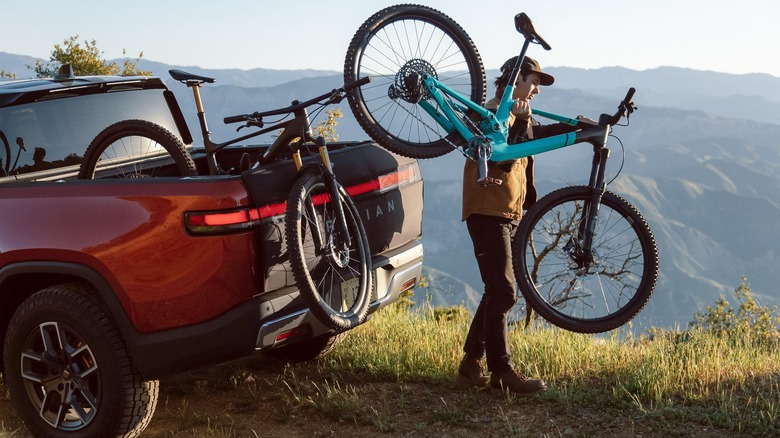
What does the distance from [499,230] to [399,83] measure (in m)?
1.03

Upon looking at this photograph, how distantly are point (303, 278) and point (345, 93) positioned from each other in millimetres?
1179

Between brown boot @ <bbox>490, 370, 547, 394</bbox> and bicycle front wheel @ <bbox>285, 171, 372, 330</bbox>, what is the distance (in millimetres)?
977

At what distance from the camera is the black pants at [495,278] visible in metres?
4.41

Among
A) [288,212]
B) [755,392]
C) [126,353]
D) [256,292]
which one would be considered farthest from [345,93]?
[755,392]

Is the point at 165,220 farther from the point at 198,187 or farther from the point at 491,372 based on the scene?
the point at 491,372

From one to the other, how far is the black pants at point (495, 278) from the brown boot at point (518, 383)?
4 centimetres


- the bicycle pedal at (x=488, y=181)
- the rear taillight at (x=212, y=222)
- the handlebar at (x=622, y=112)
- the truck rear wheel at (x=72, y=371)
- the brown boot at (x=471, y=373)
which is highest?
the handlebar at (x=622, y=112)

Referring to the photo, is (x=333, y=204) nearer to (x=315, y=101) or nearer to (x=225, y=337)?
(x=315, y=101)

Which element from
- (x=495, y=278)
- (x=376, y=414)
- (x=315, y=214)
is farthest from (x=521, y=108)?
(x=376, y=414)

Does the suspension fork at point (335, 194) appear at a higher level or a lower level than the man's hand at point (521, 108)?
lower

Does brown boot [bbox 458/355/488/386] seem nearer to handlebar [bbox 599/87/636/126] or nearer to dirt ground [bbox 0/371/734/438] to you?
dirt ground [bbox 0/371/734/438]

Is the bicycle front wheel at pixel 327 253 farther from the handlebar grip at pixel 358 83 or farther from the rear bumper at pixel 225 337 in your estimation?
the handlebar grip at pixel 358 83

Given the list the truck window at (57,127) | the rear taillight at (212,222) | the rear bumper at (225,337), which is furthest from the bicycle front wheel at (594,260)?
the truck window at (57,127)

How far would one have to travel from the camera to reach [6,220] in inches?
156
